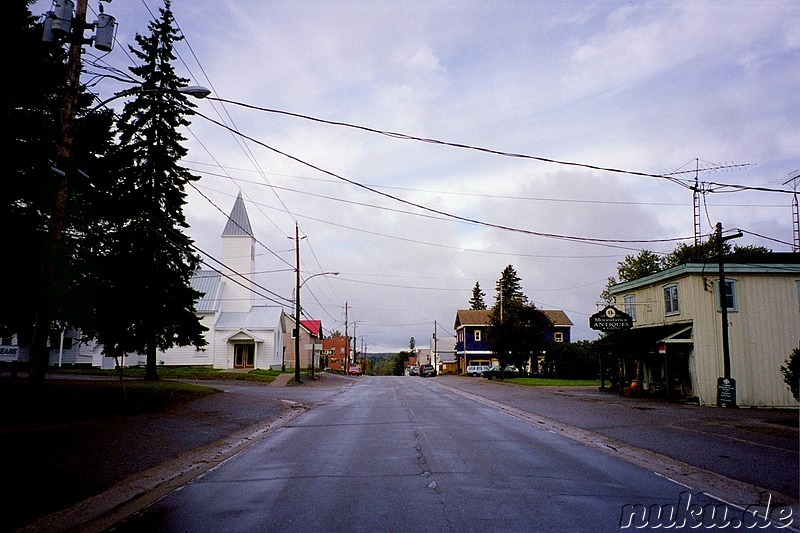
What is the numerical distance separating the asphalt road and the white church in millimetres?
40833

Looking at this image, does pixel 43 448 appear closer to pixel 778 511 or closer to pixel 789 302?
pixel 778 511

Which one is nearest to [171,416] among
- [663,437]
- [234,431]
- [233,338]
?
[234,431]

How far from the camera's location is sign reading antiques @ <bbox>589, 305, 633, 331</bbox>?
34.2 m

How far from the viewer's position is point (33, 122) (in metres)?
17.9

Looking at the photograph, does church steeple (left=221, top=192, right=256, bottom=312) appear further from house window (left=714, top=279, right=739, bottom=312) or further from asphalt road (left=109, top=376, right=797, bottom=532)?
asphalt road (left=109, top=376, right=797, bottom=532)

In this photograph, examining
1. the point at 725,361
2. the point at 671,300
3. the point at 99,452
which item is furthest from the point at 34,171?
the point at 671,300

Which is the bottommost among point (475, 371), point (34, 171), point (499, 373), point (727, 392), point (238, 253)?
point (475, 371)

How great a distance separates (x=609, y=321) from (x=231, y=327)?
119ft

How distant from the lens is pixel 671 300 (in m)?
32.7

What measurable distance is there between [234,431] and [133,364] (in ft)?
135

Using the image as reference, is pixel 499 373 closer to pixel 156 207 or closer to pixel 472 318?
pixel 472 318

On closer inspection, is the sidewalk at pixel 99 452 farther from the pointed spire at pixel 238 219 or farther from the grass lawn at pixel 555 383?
the pointed spire at pixel 238 219

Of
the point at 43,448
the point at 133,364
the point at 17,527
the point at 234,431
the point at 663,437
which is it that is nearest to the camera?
the point at 17,527

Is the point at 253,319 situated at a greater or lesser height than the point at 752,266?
lesser
